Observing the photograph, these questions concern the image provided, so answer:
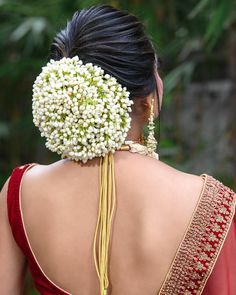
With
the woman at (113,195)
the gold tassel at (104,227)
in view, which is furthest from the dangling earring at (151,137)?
the gold tassel at (104,227)

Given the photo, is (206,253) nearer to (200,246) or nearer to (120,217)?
(200,246)

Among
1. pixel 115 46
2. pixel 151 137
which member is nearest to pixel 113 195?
pixel 151 137

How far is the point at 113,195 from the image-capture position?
6.21ft

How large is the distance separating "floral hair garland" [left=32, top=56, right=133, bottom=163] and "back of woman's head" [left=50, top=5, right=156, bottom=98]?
0.03 metres

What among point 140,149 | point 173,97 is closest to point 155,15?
point 173,97

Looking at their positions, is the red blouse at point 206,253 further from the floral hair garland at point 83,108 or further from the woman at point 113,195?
the floral hair garland at point 83,108

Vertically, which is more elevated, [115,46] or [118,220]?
[115,46]

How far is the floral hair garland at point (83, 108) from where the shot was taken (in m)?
1.89

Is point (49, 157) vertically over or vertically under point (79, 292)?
under

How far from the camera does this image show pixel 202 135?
18.0ft

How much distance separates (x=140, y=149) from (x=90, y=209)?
18 cm

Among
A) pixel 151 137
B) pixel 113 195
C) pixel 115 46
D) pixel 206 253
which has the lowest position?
pixel 206 253

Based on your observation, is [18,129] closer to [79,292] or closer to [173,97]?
[173,97]

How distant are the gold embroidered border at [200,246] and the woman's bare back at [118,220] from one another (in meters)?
0.02
